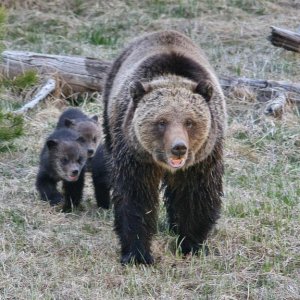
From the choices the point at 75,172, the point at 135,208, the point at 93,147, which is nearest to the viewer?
the point at 135,208

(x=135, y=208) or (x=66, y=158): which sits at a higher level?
(x=135, y=208)

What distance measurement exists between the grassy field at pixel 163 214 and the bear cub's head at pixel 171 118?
876mm

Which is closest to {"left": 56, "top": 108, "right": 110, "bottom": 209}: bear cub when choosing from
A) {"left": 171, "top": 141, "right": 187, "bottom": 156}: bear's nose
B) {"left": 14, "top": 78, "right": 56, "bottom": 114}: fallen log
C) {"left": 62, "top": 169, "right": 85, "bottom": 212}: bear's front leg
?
{"left": 62, "top": 169, "right": 85, "bottom": 212}: bear's front leg

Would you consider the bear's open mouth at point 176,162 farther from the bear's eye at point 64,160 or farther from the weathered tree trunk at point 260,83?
the weathered tree trunk at point 260,83

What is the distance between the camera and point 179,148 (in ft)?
20.1

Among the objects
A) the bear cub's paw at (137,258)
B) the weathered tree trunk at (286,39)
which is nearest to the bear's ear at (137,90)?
the bear cub's paw at (137,258)

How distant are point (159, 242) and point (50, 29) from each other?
24.8ft

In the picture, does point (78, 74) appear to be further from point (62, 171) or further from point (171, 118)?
point (171, 118)

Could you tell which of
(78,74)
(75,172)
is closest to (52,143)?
(75,172)

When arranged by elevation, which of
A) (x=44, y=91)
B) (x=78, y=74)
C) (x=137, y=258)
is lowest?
(x=44, y=91)

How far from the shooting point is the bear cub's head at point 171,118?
6.25m

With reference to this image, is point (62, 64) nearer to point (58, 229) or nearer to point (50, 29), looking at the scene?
point (50, 29)

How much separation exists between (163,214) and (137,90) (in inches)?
70.5

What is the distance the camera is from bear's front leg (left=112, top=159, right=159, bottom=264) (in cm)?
669
